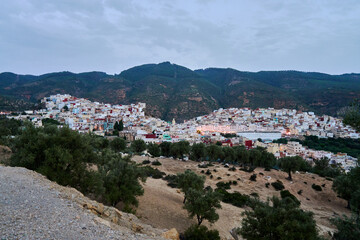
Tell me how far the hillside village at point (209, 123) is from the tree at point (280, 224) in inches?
1912

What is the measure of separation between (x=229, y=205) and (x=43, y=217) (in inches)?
695

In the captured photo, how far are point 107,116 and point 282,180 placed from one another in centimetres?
6808

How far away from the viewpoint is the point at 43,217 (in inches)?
212

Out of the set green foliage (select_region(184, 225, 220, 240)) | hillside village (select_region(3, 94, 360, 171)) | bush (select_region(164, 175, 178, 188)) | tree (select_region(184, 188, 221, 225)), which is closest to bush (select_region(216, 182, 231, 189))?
bush (select_region(164, 175, 178, 188))

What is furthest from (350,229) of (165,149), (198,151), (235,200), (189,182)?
(165,149)

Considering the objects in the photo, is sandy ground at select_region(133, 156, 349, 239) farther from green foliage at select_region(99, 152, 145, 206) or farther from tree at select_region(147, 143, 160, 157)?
tree at select_region(147, 143, 160, 157)

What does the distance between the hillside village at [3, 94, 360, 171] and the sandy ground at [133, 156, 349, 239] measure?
1116 inches

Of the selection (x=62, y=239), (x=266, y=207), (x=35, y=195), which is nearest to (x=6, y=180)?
(x=35, y=195)

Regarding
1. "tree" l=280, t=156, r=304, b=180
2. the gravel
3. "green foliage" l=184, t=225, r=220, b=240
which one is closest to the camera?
the gravel

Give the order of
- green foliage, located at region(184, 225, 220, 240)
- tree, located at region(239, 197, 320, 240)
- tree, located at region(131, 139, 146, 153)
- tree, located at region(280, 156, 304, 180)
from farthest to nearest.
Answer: tree, located at region(131, 139, 146, 153) < tree, located at region(280, 156, 304, 180) < green foliage, located at region(184, 225, 220, 240) < tree, located at region(239, 197, 320, 240)

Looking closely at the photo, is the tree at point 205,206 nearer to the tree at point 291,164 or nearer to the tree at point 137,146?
the tree at point 291,164

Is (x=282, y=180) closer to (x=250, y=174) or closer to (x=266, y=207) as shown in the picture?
(x=250, y=174)

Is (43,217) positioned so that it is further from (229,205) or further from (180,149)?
(180,149)

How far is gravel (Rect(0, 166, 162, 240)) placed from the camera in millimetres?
4691
